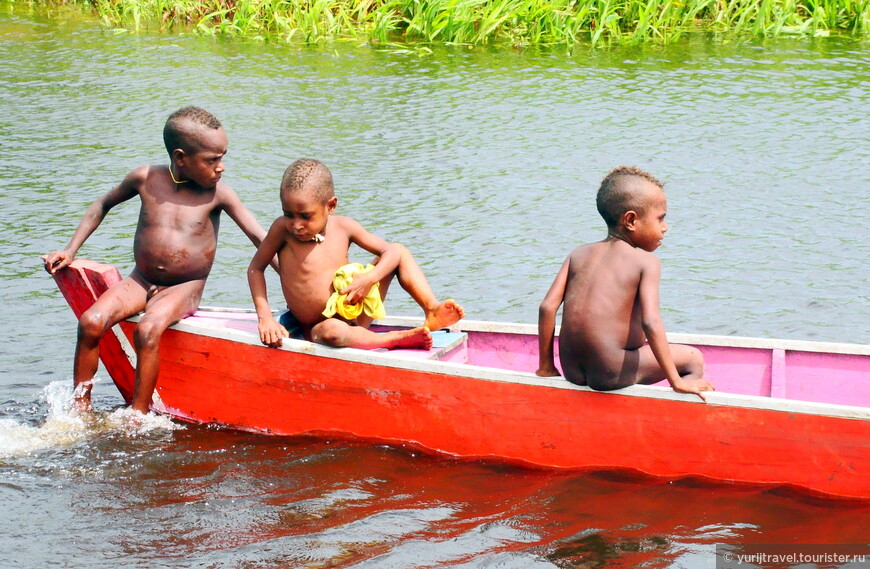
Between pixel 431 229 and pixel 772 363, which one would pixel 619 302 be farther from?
pixel 431 229

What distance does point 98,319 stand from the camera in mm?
5562

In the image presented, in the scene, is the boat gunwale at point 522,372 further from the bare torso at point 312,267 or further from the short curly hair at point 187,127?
the short curly hair at point 187,127

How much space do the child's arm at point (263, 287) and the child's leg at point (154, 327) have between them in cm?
38

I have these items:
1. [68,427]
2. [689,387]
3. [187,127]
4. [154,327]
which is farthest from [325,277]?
[689,387]

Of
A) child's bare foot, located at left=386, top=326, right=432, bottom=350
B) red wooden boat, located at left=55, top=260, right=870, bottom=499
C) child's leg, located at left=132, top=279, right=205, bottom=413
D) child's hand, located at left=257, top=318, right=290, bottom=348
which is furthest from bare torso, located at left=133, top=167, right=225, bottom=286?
child's bare foot, located at left=386, top=326, right=432, bottom=350

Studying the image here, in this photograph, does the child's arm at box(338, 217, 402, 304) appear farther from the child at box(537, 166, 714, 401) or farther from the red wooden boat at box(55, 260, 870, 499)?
the child at box(537, 166, 714, 401)

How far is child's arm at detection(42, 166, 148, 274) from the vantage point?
5711 millimetres

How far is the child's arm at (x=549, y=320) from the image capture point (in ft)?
16.0

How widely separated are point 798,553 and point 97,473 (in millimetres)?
3160

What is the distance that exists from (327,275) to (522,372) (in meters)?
1.09

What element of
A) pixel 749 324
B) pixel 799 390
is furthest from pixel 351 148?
pixel 799 390

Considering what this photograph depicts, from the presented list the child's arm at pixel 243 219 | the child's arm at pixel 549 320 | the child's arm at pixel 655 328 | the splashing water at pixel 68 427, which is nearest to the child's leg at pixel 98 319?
the splashing water at pixel 68 427

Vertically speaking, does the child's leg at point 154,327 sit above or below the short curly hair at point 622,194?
below

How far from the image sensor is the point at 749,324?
7.18 metres
